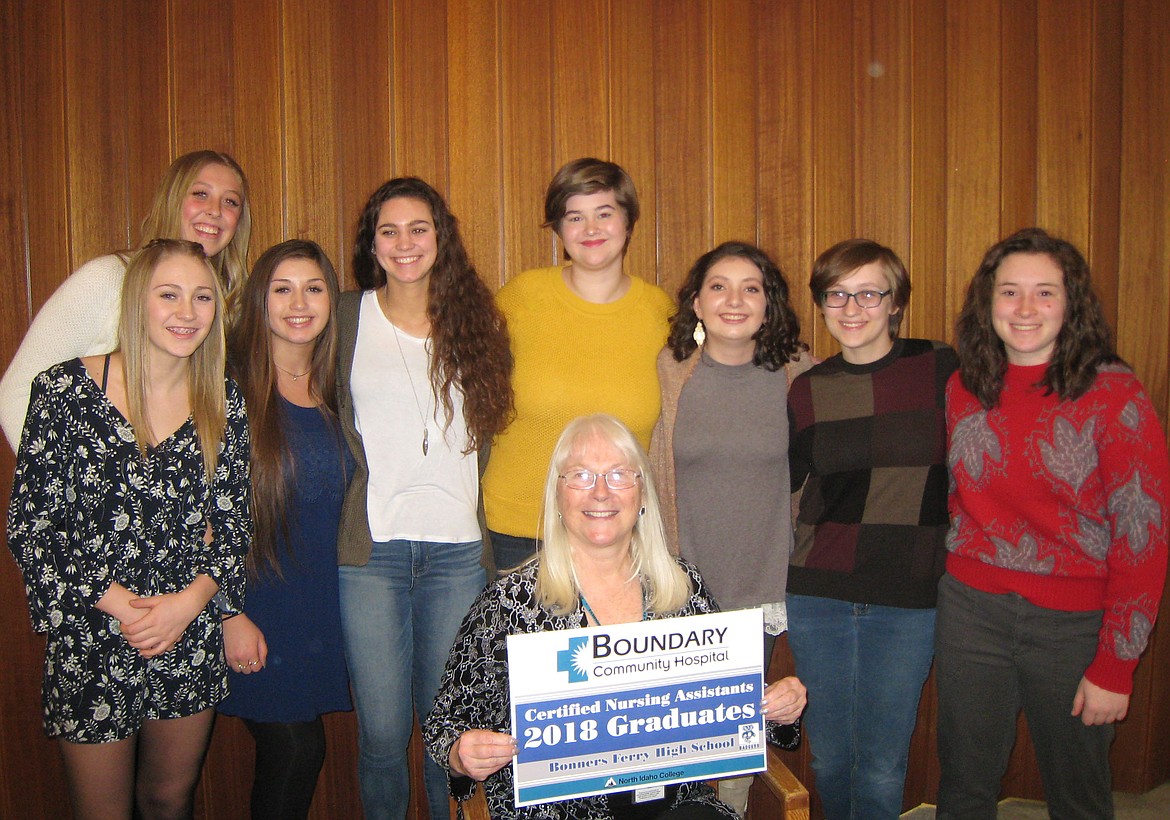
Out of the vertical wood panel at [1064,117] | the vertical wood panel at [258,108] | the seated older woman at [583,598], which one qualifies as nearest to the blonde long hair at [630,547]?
the seated older woman at [583,598]

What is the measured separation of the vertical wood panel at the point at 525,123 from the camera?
2.67 m

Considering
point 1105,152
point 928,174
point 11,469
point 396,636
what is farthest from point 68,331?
point 1105,152

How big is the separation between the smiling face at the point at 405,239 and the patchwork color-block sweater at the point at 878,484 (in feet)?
3.93

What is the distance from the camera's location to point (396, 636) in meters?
2.21

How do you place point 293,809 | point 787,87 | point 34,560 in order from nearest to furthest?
1. point 34,560
2. point 293,809
3. point 787,87

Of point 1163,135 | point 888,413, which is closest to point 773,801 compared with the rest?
point 888,413

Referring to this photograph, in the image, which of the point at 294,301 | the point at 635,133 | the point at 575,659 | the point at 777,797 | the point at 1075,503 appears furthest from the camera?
the point at 635,133

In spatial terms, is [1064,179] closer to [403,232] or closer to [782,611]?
[782,611]

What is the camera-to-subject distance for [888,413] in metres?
2.20

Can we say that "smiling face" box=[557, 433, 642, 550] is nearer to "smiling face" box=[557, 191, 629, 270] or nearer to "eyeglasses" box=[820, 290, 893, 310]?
"smiling face" box=[557, 191, 629, 270]

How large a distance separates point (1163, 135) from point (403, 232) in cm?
270

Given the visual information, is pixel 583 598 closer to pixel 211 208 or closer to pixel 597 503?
pixel 597 503

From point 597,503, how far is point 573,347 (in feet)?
2.30

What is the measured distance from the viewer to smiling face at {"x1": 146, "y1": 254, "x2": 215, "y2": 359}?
1.83m
